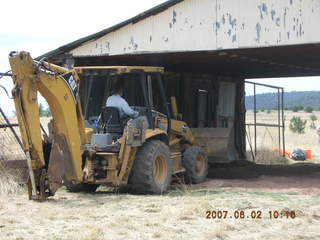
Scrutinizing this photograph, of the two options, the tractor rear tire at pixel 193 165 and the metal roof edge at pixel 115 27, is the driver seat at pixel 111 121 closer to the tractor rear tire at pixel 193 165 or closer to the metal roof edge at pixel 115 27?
the tractor rear tire at pixel 193 165

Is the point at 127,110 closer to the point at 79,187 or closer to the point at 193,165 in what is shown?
the point at 79,187

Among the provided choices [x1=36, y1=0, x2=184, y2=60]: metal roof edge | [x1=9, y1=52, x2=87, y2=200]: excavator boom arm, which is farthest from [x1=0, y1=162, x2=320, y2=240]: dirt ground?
[x1=36, y1=0, x2=184, y2=60]: metal roof edge

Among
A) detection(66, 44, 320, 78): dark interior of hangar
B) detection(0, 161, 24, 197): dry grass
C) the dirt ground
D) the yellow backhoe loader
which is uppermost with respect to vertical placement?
detection(66, 44, 320, 78): dark interior of hangar

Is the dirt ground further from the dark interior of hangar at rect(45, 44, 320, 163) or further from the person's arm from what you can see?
the dark interior of hangar at rect(45, 44, 320, 163)

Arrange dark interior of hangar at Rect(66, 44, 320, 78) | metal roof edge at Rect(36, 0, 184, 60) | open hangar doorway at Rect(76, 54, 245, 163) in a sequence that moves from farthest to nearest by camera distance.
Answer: open hangar doorway at Rect(76, 54, 245, 163)
dark interior of hangar at Rect(66, 44, 320, 78)
metal roof edge at Rect(36, 0, 184, 60)

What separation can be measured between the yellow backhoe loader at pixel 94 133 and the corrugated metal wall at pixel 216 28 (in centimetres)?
117

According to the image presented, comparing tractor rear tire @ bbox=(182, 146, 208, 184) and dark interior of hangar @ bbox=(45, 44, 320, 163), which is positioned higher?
dark interior of hangar @ bbox=(45, 44, 320, 163)

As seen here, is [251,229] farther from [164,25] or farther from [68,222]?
[164,25]

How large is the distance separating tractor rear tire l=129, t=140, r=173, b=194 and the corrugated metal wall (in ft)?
9.25

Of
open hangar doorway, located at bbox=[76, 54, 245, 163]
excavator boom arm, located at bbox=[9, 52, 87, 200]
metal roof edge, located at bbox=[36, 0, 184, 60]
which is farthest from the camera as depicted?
open hangar doorway, located at bbox=[76, 54, 245, 163]

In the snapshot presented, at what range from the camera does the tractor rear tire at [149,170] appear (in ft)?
34.9

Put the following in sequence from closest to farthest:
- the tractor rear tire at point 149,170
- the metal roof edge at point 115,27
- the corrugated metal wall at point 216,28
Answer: the tractor rear tire at point 149,170, the corrugated metal wall at point 216,28, the metal roof edge at point 115,27

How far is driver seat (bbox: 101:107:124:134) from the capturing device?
10.8m

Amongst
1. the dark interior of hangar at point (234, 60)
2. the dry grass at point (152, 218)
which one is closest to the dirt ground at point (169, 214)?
the dry grass at point (152, 218)
